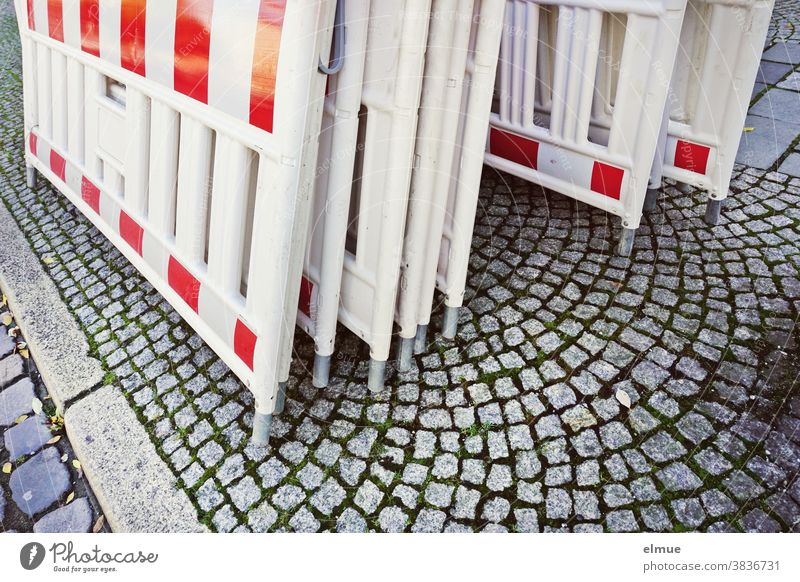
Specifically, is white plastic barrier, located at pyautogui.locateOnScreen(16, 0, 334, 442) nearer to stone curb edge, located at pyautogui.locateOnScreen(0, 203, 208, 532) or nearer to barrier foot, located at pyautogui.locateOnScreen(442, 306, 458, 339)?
stone curb edge, located at pyautogui.locateOnScreen(0, 203, 208, 532)

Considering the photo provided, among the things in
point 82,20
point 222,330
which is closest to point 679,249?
point 222,330

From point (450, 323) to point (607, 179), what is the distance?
1.15 m

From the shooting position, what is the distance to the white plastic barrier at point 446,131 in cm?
215

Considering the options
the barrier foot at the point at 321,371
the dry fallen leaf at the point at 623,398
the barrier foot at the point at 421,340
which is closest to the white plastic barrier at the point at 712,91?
the dry fallen leaf at the point at 623,398

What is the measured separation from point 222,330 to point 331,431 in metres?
0.54

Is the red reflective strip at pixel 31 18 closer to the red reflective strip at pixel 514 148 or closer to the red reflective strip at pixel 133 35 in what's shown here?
the red reflective strip at pixel 133 35

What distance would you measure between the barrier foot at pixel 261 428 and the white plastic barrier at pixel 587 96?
6.50 ft

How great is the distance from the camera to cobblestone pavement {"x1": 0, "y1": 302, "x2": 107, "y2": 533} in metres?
2.43

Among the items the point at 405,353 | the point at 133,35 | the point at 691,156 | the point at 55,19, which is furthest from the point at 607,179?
the point at 55,19

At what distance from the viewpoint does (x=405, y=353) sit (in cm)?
270

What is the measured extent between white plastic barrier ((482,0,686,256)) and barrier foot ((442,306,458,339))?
3.55ft

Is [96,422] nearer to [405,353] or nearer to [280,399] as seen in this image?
[280,399]

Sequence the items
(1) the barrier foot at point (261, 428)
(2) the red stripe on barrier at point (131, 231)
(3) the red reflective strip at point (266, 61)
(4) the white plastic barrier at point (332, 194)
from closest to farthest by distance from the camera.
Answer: (3) the red reflective strip at point (266, 61)
(4) the white plastic barrier at point (332, 194)
(1) the barrier foot at point (261, 428)
(2) the red stripe on barrier at point (131, 231)
